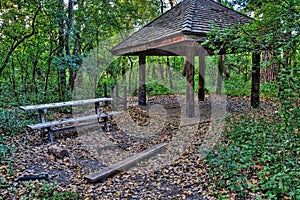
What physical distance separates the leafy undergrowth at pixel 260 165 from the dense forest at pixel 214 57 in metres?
0.01

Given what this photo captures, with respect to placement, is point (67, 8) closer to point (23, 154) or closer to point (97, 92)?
point (97, 92)

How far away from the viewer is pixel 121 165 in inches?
171

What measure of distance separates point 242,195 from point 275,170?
0.62m

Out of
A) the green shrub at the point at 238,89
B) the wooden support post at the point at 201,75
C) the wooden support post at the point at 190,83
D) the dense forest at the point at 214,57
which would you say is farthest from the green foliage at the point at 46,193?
the green shrub at the point at 238,89

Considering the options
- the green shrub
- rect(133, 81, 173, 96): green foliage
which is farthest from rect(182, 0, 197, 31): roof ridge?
rect(133, 81, 173, 96): green foliage

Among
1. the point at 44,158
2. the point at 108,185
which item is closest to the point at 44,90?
the point at 44,158

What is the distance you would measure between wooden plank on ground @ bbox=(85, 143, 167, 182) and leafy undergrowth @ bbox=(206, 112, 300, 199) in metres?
1.24

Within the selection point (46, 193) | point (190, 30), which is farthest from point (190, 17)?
point (46, 193)

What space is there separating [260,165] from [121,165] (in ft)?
7.77

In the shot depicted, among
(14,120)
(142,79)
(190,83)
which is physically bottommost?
(14,120)

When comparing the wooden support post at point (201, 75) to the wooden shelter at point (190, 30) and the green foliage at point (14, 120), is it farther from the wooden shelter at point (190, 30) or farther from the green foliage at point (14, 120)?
the green foliage at point (14, 120)

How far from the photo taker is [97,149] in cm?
543

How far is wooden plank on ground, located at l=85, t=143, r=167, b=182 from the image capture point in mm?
3952

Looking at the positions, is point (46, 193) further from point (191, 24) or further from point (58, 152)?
point (191, 24)
